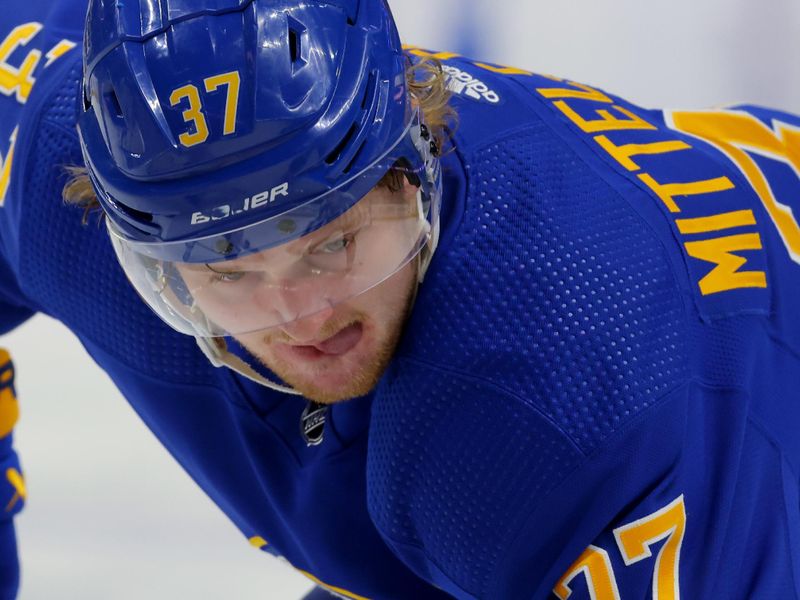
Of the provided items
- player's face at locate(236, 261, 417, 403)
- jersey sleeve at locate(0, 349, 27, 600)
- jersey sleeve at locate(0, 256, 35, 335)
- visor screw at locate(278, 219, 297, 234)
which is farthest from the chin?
jersey sleeve at locate(0, 349, 27, 600)

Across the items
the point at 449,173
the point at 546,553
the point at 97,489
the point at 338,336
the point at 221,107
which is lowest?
the point at 97,489

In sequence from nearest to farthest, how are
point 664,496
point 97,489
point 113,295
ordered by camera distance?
point 664,496
point 113,295
point 97,489

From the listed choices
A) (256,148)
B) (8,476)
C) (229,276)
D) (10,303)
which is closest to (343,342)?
(229,276)

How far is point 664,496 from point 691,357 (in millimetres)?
116

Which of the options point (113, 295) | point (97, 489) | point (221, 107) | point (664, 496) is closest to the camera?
point (221, 107)

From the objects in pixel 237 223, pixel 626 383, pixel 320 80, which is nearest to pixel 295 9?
pixel 320 80

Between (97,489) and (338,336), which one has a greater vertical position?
(338,336)

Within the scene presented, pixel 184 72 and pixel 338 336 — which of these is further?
pixel 338 336

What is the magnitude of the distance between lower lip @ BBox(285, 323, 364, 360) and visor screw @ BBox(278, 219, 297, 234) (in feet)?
0.44

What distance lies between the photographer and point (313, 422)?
1.28m

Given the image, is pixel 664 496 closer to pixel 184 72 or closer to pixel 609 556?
pixel 609 556

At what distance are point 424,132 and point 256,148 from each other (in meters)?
0.18

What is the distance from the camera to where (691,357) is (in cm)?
110

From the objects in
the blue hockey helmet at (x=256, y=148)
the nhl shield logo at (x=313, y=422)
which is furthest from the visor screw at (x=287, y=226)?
the nhl shield logo at (x=313, y=422)
